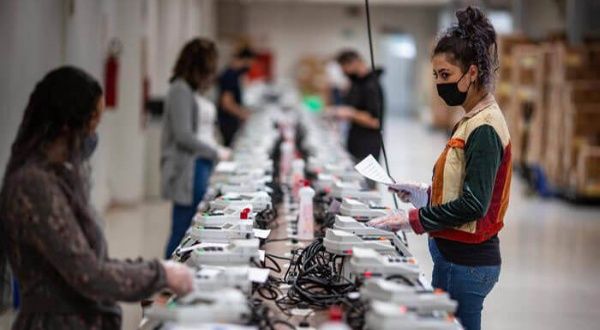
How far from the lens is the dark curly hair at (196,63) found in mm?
5445

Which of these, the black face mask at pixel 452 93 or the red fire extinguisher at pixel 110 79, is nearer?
the black face mask at pixel 452 93

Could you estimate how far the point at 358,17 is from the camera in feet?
90.2

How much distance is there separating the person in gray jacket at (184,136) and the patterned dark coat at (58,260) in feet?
10.1

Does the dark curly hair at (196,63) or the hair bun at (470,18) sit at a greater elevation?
the dark curly hair at (196,63)

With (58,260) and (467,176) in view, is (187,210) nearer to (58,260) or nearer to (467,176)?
(467,176)

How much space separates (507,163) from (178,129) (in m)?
2.99

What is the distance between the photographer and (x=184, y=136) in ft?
18.3

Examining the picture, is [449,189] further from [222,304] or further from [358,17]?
[358,17]

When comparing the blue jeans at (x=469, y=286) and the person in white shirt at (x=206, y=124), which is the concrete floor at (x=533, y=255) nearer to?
the person in white shirt at (x=206, y=124)

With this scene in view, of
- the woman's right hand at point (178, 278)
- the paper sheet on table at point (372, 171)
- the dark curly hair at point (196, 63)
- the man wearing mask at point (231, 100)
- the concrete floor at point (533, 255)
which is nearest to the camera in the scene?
the woman's right hand at point (178, 278)

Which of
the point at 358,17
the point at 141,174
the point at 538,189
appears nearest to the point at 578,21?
the point at 538,189

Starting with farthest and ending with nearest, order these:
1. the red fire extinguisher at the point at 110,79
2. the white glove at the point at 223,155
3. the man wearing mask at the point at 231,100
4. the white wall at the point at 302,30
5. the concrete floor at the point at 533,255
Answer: the white wall at the point at 302,30 < the man wearing mask at the point at 231,100 < the red fire extinguisher at the point at 110,79 < the concrete floor at the point at 533,255 < the white glove at the point at 223,155

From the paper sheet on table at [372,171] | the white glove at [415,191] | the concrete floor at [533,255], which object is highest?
the paper sheet on table at [372,171]

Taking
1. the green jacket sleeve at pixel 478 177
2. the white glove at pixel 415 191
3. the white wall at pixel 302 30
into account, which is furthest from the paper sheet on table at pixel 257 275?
the white wall at pixel 302 30
